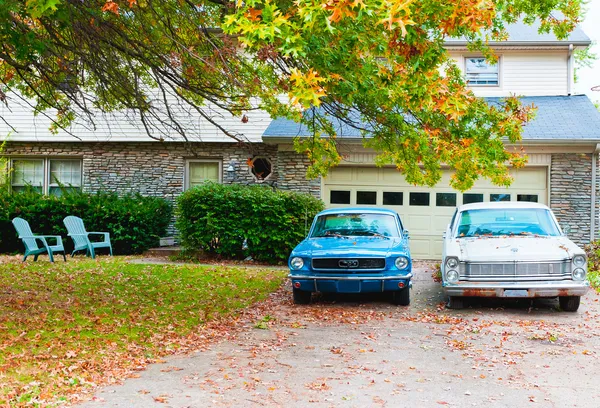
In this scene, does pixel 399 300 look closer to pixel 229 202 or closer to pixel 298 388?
pixel 298 388

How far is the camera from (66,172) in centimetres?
1917

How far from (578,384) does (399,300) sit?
421cm

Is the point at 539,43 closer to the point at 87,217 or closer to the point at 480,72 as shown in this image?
the point at 480,72

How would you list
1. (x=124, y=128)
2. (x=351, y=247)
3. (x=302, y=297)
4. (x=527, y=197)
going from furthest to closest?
(x=124, y=128) → (x=527, y=197) → (x=302, y=297) → (x=351, y=247)

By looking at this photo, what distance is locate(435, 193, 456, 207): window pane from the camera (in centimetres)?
1655

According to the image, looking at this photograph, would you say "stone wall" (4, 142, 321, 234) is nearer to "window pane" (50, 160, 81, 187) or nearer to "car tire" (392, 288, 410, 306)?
"window pane" (50, 160, 81, 187)

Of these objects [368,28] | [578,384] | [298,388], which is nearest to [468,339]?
[578,384]

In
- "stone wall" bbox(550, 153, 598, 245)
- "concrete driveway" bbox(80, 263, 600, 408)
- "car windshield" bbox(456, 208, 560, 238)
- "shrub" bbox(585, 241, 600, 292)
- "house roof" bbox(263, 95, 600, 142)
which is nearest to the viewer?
"concrete driveway" bbox(80, 263, 600, 408)

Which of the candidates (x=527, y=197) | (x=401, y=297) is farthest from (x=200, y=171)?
(x=401, y=297)

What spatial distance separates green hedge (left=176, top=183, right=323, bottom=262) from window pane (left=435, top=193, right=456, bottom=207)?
3533 mm

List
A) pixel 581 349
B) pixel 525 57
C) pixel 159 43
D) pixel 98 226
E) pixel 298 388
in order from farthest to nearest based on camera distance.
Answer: pixel 525 57 < pixel 98 226 < pixel 159 43 < pixel 581 349 < pixel 298 388

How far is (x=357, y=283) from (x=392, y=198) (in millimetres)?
7718

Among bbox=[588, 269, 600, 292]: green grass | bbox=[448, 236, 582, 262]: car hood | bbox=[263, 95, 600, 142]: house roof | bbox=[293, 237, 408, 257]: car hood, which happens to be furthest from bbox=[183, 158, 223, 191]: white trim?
bbox=[588, 269, 600, 292]: green grass

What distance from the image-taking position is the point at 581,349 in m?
7.11
